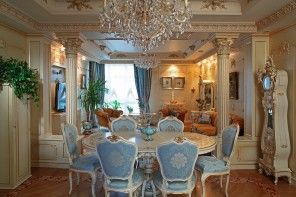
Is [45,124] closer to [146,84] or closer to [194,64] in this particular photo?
[146,84]

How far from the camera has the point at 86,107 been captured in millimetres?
9922

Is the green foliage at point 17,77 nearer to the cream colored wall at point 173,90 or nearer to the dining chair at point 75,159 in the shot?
the dining chair at point 75,159

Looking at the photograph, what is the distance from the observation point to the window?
12.2 m

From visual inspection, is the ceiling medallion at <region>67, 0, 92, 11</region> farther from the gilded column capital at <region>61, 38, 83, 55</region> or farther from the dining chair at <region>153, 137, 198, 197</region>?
the dining chair at <region>153, 137, 198, 197</region>

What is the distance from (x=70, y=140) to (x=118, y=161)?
1.31 meters

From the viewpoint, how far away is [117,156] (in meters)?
3.29

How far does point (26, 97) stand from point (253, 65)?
459 centimetres

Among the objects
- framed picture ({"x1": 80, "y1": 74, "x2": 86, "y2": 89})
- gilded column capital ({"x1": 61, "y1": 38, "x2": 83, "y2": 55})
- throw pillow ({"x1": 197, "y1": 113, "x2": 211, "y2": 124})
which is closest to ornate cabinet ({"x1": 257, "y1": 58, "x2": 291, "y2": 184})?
throw pillow ({"x1": 197, "y1": 113, "x2": 211, "y2": 124})

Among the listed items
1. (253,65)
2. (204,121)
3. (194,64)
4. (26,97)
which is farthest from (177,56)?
(26,97)

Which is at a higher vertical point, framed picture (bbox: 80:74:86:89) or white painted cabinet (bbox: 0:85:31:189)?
framed picture (bbox: 80:74:86:89)

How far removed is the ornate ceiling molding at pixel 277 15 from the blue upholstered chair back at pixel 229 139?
2023 mm

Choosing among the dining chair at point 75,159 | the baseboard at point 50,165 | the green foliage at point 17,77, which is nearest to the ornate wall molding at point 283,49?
the dining chair at point 75,159

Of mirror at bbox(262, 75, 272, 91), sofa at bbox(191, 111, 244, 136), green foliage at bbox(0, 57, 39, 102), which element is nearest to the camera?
green foliage at bbox(0, 57, 39, 102)

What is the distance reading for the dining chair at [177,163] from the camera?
3230 millimetres
